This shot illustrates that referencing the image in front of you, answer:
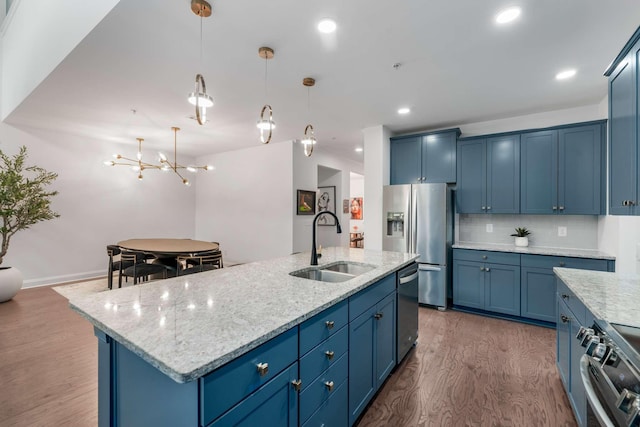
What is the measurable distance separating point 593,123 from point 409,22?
→ 2.84m

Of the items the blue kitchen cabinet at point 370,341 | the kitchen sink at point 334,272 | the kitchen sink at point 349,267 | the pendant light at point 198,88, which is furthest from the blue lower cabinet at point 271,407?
the pendant light at point 198,88

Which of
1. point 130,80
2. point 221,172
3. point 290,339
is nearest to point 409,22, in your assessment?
point 290,339

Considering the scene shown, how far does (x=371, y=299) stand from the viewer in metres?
1.90

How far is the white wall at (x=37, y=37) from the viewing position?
231cm

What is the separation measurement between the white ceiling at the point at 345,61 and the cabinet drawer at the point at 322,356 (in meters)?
2.07

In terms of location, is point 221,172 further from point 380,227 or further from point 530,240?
point 530,240

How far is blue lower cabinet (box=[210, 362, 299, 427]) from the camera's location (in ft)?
3.14

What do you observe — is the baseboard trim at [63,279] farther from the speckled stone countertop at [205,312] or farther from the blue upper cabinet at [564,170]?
the blue upper cabinet at [564,170]

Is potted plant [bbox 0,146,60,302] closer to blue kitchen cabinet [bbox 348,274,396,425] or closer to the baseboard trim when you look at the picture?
the baseboard trim

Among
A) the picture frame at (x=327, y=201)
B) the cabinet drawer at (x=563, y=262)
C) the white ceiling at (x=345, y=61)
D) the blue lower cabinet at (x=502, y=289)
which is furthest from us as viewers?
the picture frame at (x=327, y=201)

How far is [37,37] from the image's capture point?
3260 mm

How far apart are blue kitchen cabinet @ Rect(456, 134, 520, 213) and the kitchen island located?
9.37 ft

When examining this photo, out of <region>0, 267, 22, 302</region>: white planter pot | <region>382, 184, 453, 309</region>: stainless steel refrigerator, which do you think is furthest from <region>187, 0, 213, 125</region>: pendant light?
<region>0, 267, 22, 302</region>: white planter pot

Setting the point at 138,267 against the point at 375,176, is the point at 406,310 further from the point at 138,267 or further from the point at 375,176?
the point at 138,267
